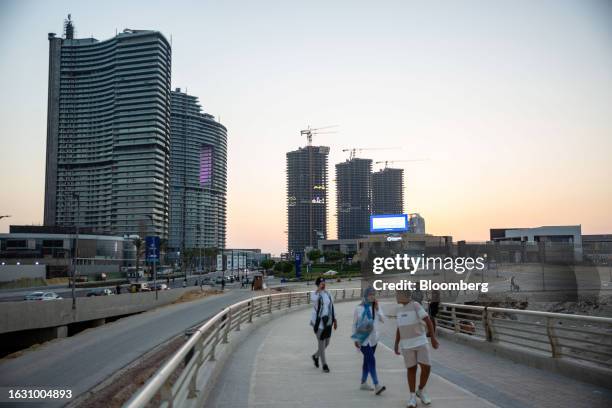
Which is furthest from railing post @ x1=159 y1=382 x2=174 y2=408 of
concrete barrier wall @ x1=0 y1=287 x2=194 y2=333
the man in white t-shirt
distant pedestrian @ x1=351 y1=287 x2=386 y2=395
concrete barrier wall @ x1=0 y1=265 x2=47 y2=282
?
concrete barrier wall @ x1=0 y1=265 x2=47 y2=282

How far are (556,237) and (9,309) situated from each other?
101 m

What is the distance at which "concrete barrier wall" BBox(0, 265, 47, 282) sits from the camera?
78.5 m

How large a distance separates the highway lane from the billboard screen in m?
76.9

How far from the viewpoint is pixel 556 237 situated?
106 metres

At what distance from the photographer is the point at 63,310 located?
3428cm

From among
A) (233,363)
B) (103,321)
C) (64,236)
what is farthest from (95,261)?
(233,363)

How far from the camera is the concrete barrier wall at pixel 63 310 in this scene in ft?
94.7

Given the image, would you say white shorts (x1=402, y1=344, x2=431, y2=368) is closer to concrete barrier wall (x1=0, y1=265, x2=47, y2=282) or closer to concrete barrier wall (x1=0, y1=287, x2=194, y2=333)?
concrete barrier wall (x1=0, y1=287, x2=194, y2=333)

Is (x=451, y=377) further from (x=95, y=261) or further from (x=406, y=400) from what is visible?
(x=95, y=261)

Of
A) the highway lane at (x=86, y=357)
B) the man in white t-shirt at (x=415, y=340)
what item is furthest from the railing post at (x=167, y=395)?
the highway lane at (x=86, y=357)

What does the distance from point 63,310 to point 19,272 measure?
55305 mm

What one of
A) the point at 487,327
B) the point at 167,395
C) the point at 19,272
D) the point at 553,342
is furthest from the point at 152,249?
the point at 19,272

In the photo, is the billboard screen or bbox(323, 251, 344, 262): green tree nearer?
the billboard screen

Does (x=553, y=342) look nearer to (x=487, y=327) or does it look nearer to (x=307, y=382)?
(x=487, y=327)
